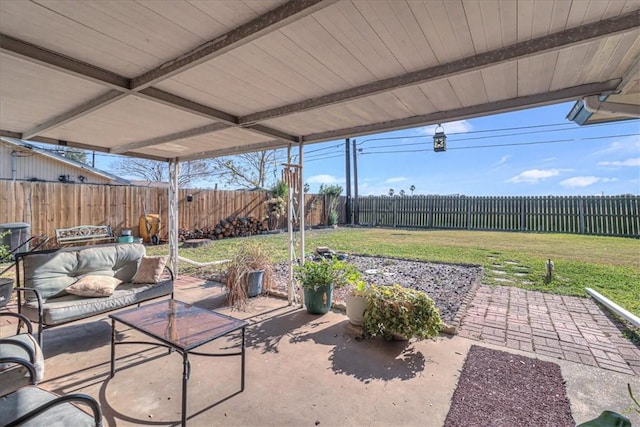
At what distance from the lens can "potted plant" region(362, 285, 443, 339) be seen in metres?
2.55

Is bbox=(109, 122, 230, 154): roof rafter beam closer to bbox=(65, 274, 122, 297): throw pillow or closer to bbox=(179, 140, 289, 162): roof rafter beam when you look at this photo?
bbox=(179, 140, 289, 162): roof rafter beam

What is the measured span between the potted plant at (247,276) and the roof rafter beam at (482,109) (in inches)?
72.7

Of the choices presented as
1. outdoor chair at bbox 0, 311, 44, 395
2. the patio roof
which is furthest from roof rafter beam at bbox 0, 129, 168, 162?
outdoor chair at bbox 0, 311, 44, 395

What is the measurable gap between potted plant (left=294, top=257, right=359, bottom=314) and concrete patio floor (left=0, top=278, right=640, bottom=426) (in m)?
0.42

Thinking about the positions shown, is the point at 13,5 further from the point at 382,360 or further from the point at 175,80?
the point at 382,360

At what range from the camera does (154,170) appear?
19594 millimetres

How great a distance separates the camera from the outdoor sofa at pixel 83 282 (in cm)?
241

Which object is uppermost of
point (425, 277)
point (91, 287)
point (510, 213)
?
point (510, 213)

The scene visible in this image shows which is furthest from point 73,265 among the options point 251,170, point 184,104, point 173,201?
point 251,170

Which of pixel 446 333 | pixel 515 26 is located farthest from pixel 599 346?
pixel 515 26

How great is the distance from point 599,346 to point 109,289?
14.4 ft

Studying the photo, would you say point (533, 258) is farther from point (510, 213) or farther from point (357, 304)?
point (510, 213)

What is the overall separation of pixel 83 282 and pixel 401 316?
289 cm

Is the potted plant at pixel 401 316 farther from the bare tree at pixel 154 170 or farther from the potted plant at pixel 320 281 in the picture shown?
the bare tree at pixel 154 170
